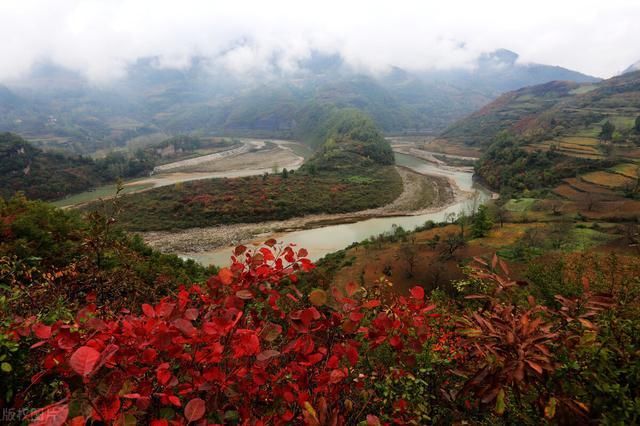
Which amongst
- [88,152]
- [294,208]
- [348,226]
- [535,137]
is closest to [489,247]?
[348,226]

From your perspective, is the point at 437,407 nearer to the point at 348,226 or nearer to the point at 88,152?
the point at 348,226

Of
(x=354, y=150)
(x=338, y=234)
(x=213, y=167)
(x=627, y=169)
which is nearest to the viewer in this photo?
(x=338, y=234)

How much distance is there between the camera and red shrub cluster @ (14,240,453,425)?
1726 mm

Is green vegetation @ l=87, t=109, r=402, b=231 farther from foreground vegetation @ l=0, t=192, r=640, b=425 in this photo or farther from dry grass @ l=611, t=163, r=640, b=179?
foreground vegetation @ l=0, t=192, r=640, b=425

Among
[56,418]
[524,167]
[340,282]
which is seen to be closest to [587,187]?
[524,167]

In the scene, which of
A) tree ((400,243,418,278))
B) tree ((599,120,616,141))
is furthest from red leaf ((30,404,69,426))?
tree ((599,120,616,141))

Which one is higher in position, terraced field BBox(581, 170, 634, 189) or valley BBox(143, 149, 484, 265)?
terraced field BBox(581, 170, 634, 189)

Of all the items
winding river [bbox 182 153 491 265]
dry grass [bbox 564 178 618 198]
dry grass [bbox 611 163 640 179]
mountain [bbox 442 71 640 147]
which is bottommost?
winding river [bbox 182 153 491 265]

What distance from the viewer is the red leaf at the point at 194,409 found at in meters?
1.61

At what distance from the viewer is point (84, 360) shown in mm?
1520

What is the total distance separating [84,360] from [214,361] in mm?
702

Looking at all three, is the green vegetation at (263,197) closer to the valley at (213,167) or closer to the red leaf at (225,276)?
the valley at (213,167)

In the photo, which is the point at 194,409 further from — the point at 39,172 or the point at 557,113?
the point at 557,113

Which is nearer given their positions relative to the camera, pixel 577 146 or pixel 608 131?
pixel 608 131
